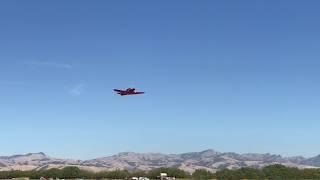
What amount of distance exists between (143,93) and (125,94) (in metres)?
5.29

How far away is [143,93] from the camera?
11038cm

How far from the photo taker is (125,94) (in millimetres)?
113438
